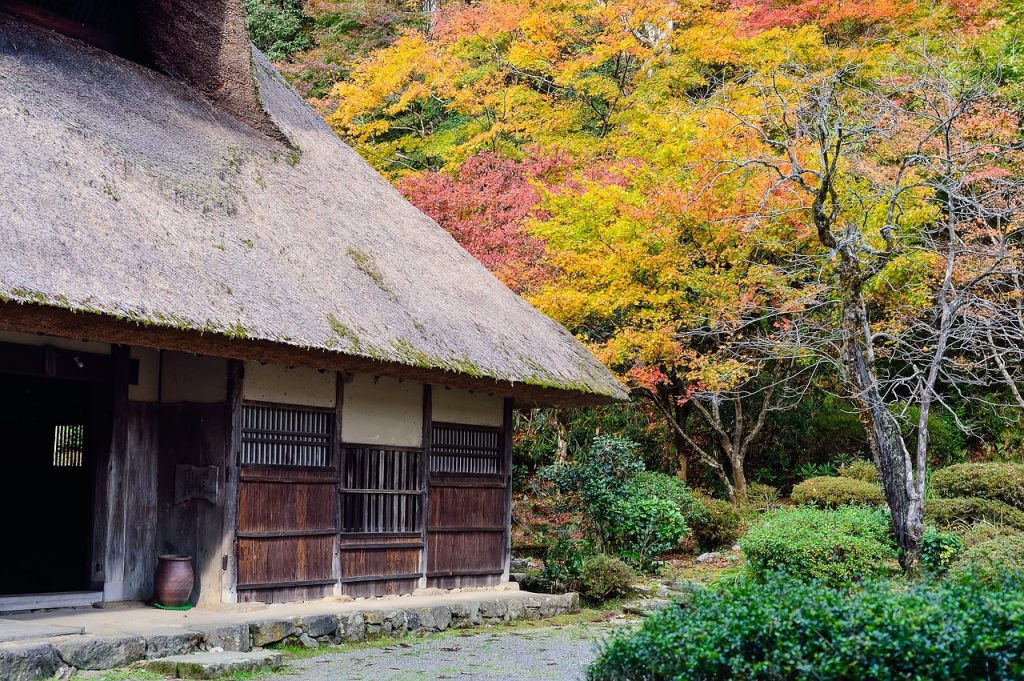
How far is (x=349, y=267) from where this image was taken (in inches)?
387

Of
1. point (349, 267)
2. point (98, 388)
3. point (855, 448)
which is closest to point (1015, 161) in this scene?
point (855, 448)

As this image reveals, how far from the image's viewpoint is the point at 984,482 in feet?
45.1

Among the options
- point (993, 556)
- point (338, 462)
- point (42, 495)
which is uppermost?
point (338, 462)

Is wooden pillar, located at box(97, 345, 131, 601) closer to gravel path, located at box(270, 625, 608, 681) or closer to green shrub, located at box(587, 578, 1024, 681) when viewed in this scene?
gravel path, located at box(270, 625, 608, 681)

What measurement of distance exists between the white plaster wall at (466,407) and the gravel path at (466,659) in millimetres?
2477

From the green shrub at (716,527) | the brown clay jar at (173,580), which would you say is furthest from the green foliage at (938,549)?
the brown clay jar at (173,580)

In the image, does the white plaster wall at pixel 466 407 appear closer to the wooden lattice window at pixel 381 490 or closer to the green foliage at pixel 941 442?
the wooden lattice window at pixel 381 490

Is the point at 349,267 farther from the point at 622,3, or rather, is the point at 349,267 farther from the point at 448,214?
the point at 622,3

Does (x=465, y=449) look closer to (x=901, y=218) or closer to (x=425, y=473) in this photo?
(x=425, y=473)

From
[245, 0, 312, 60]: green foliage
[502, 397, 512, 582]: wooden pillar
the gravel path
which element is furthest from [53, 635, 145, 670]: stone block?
[245, 0, 312, 60]: green foliage

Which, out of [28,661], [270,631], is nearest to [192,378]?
[270,631]

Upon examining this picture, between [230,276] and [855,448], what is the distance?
574 inches

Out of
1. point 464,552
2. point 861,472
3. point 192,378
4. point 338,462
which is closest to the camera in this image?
point 192,378

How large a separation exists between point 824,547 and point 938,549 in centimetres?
117
